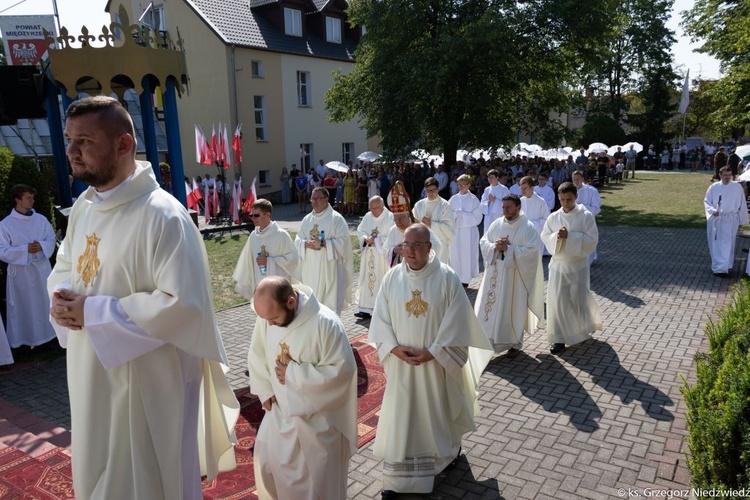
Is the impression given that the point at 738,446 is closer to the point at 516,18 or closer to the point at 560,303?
the point at 560,303

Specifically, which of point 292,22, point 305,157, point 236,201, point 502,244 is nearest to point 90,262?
point 502,244

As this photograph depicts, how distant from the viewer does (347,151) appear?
3481cm

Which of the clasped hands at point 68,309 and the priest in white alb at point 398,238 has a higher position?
the clasped hands at point 68,309

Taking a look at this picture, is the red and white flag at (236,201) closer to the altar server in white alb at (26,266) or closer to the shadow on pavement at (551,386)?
the altar server in white alb at (26,266)

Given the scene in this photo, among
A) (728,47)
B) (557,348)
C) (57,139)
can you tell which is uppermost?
(728,47)

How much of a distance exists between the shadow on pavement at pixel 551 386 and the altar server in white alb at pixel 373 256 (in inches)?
107

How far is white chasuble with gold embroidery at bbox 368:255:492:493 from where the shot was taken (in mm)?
4441

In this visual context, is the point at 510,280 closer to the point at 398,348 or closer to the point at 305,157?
the point at 398,348

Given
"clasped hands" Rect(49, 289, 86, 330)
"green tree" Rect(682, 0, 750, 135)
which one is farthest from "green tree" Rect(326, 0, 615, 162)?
"clasped hands" Rect(49, 289, 86, 330)

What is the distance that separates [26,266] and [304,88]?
25202mm

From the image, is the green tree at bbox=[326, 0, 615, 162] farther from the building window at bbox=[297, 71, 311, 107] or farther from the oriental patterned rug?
the oriental patterned rug

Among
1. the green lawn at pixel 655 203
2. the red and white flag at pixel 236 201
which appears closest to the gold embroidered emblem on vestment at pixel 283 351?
the red and white flag at pixel 236 201

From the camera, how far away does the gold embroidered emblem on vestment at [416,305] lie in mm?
4512

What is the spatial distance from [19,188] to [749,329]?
878cm
